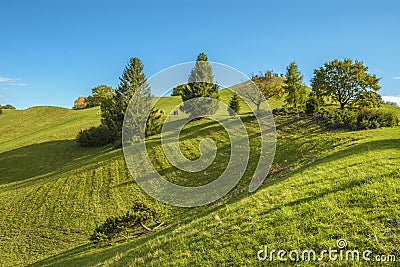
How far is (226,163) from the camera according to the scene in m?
24.4

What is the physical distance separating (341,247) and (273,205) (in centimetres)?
384

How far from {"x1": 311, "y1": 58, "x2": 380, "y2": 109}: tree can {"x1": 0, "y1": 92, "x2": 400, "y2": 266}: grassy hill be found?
6064 mm

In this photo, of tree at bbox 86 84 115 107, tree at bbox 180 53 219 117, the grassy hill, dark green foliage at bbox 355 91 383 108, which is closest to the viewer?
the grassy hill

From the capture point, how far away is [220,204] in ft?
49.5

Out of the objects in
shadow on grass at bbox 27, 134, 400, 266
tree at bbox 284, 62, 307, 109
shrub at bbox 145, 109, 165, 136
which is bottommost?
shadow on grass at bbox 27, 134, 400, 266

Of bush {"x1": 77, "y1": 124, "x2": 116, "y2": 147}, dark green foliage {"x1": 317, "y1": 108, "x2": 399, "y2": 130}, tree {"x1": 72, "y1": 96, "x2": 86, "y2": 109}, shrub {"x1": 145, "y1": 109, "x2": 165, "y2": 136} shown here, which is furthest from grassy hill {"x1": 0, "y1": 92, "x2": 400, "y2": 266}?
tree {"x1": 72, "y1": 96, "x2": 86, "y2": 109}

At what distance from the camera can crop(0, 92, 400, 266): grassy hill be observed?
770cm

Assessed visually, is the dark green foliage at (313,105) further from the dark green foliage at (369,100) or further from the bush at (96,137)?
the bush at (96,137)

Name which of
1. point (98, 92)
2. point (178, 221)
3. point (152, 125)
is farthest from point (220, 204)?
point (98, 92)

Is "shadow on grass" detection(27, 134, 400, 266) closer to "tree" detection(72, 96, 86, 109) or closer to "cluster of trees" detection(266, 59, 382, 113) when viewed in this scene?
"cluster of trees" detection(266, 59, 382, 113)

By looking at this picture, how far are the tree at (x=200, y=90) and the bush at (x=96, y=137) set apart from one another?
13.0 meters

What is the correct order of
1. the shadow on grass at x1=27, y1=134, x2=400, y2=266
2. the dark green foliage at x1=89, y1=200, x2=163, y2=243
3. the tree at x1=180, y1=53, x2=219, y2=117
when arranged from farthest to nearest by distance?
1. the tree at x1=180, y1=53, x2=219, y2=117
2. the dark green foliage at x1=89, y1=200, x2=163, y2=243
3. the shadow on grass at x1=27, y1=134, x2=400, y2=266

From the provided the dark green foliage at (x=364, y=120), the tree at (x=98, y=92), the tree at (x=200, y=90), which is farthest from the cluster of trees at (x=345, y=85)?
the tree at (x=98, y=92)

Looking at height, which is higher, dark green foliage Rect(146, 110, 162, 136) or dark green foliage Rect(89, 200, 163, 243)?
dark green foliage Rect(146, 110, 162, 136)
